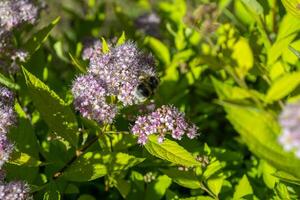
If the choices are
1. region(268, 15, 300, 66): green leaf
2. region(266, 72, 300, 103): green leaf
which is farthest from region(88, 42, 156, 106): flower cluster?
region(266, 72, 300, 103): green leaf

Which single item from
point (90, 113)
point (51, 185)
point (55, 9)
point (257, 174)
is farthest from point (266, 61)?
point (55, 9)

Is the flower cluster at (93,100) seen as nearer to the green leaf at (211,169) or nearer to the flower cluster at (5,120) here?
the flower cluster at (5,120)

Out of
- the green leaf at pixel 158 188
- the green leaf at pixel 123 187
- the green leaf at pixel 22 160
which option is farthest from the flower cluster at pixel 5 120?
the green leaf at pixel 158 188

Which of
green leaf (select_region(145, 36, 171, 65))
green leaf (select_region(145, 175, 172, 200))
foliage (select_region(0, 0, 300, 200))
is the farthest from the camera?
green leaf (select_region(145, 36, 171, 65))

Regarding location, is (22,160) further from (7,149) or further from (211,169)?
(211,169)

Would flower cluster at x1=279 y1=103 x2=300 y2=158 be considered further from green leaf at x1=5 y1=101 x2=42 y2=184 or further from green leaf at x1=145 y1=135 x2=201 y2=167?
green leaf at x1=5 y1=101 x2=42 y2=184

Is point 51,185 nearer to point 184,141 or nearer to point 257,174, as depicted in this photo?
point 184,141

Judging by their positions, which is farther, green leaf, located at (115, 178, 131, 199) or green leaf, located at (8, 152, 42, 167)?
green leaf, located at (115, 178, 131, 199)
